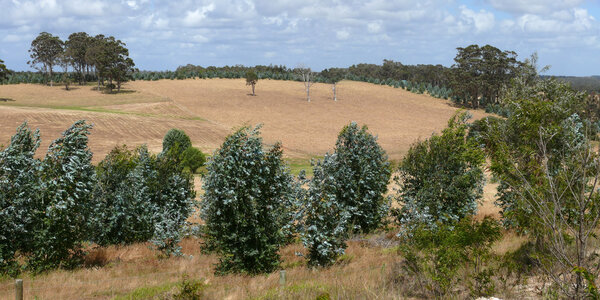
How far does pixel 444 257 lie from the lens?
987cm

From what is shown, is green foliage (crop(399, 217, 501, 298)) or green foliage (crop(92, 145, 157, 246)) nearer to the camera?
green foliage (crop(399, 217, 501, 298))

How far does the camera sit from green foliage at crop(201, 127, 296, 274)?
13477mm

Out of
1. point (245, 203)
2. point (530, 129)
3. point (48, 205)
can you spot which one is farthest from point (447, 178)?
point (48, 205)

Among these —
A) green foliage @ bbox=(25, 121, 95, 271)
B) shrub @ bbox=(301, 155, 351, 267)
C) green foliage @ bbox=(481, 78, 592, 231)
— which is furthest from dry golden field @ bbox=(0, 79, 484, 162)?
green foliage @ bbox=(481, 78, 592, 231)

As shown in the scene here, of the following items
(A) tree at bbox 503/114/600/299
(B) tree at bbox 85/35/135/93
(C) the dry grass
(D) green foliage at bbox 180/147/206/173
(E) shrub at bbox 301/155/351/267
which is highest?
(B) tree at bbox 85/35/135/93

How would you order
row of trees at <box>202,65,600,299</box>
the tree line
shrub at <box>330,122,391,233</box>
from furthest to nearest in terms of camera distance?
shrub at <box>330,122,391,233</box>, the tree line, row of trees at <box>202,65,600,299</box>

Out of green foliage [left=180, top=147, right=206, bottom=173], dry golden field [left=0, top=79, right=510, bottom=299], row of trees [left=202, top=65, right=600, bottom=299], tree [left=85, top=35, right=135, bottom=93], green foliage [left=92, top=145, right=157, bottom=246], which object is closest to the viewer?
row of trees [left=202, top=65, right=600, bottom=299]

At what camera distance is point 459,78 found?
109562 millimetres

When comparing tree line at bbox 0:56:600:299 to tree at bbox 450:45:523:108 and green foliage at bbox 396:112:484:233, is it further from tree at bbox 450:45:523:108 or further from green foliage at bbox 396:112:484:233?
tree at bbox 450:45:523:108

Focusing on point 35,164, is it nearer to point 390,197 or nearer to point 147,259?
point 147,259

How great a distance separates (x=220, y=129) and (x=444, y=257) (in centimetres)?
6310

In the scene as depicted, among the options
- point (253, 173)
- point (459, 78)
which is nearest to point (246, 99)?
point (459, 78)

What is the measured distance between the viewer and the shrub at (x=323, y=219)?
13.9 meters

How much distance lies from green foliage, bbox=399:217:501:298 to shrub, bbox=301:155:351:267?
2881 mm
